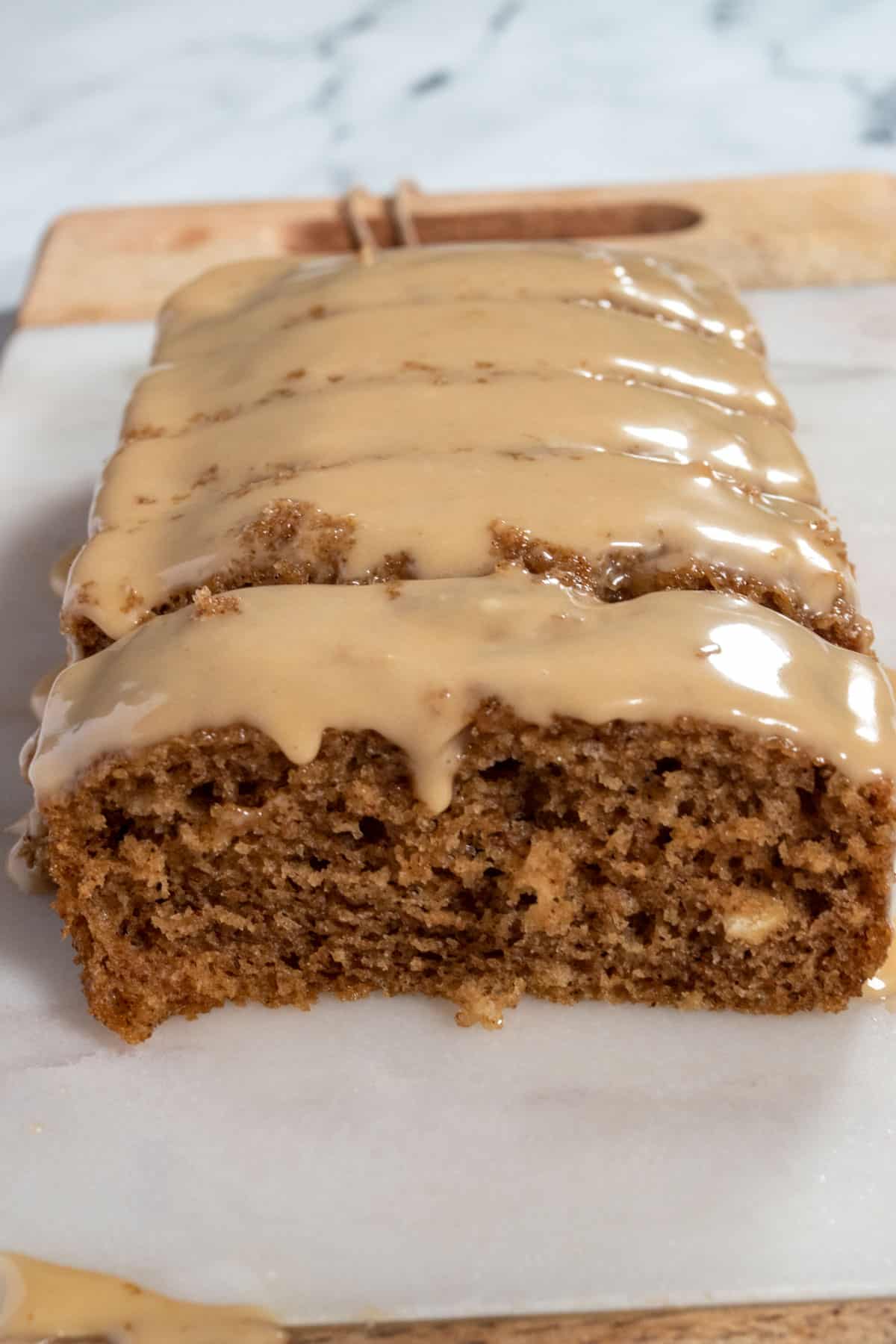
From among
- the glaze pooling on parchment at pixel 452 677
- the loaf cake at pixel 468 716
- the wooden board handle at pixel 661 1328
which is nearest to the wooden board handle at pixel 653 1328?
the wooden board handle at pixel 661 1328

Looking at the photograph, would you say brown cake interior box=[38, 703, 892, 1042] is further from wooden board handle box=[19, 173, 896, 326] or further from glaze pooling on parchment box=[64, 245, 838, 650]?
wooden board handle box=[19, 173, 896, 326]

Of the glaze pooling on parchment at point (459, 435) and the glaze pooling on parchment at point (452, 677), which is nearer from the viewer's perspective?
the glaze pooling on parchment at point (452, 677)

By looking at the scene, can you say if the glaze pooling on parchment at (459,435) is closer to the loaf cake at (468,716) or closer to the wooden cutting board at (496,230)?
the loaf cake at (468,716)

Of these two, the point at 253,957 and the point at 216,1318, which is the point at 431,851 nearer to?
the point at 253,957

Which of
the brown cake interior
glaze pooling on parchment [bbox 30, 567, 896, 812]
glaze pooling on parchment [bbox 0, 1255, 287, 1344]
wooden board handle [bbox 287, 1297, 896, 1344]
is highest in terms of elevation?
glaze pooling on parchment [bbox 30, 567, 896, 812]

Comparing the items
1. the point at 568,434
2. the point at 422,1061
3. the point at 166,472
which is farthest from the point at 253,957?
the point at 568,434

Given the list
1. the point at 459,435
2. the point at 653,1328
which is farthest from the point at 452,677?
the point at 653,1328

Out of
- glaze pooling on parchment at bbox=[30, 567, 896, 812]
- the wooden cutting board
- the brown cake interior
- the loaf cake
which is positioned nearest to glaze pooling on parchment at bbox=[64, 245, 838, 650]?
the loaf cake
